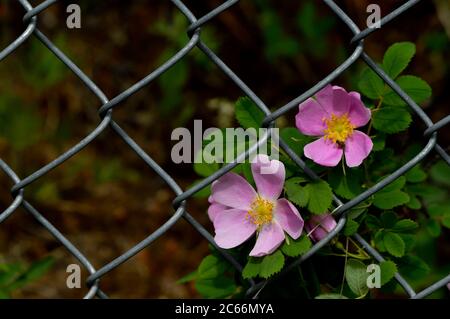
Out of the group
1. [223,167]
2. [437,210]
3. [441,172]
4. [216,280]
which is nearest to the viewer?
[223,167]

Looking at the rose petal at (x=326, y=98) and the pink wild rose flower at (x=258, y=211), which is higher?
the rose petal at (x=326, y=98)

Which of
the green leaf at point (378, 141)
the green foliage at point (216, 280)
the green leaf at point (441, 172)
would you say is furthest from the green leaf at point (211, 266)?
the green leaf at point (441, 172)

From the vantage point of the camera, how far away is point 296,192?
4.10ft

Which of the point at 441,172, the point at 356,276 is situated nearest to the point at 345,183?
the point at 356,276

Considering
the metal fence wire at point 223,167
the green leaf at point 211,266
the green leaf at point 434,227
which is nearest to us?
the metal fence wire at point 223,167

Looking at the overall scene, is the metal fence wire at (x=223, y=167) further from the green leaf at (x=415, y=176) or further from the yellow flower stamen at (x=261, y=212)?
the green leaf at (x=415, y=176)

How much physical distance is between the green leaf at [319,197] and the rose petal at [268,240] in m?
0.06

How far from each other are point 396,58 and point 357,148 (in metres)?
0.16

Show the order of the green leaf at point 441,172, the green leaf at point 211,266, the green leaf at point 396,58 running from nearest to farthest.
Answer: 1. the green leaf at point 396,58
2. the green leaf at point 211,266
3. the green leaf at point 441,172

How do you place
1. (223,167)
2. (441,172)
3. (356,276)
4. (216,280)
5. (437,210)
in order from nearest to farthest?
(223,167) → (356,276) → (216,280) → (437,210) → (441,172)

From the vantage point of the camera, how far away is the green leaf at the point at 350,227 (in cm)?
128

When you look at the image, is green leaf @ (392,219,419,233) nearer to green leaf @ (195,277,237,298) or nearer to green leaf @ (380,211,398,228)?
green leaf @ (380,211,398,228)

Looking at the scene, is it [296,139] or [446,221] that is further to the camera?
[446,221]

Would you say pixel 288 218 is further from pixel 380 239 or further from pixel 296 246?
pixel 380 239
